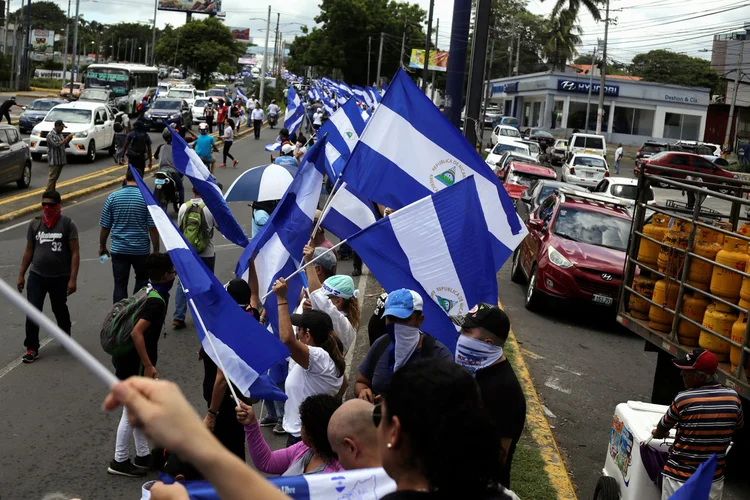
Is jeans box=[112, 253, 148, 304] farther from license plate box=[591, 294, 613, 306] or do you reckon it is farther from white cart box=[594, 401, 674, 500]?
license plate box=[591, 294, 613, 306]

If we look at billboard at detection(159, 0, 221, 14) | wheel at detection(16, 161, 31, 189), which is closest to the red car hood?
wheel at detection(16, 161, 31, 189)

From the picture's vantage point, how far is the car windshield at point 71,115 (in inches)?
1097

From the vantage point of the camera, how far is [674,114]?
223ft

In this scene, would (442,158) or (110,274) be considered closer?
(442,158)

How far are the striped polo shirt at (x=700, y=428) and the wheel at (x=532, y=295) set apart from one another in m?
7.66

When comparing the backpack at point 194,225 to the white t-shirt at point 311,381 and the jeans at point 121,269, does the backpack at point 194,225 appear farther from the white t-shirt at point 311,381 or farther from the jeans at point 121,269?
the white t-shirt at point 311,381

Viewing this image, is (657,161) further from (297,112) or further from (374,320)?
(374,320)

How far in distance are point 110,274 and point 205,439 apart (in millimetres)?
11818

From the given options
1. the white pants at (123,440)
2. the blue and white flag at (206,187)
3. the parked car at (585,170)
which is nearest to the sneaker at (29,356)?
the blue and white flag at (206,187)

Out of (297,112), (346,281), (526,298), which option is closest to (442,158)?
(346,281)

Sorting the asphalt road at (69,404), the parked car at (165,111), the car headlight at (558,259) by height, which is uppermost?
the parked car at (165,111)

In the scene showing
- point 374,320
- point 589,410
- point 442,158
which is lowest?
point 589,410

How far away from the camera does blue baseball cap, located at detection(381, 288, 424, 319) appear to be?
211 inches

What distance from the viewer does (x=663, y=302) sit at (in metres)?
7.54
